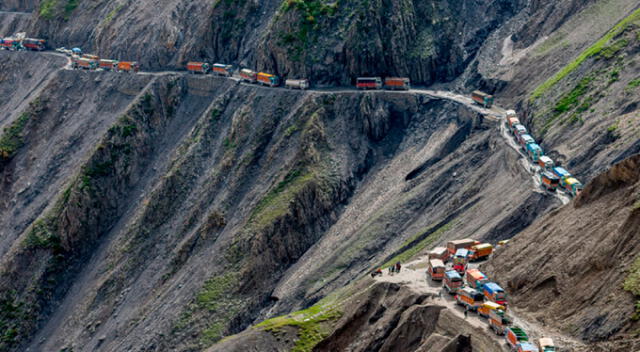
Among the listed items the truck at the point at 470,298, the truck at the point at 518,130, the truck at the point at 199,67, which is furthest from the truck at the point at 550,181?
the truck at the point at 199,67

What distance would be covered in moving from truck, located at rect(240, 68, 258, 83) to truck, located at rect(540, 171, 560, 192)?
186 ft

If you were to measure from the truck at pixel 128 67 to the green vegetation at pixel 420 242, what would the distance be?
2748 inches

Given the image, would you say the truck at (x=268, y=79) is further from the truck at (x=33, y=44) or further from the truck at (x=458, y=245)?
the truck at (x=33, y=44)

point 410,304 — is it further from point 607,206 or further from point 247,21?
point 247,21

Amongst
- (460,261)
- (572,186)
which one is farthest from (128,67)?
(572,186)

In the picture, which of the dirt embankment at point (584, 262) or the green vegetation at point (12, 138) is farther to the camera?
the green vegetation at point (12, 138)

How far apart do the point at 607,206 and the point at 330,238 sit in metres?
44.9

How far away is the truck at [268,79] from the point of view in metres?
111

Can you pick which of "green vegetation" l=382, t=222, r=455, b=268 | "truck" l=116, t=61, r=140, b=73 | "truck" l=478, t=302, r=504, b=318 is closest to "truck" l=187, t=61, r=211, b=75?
"truck" l=116, t=61, r=140, b=73

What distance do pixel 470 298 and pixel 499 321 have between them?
4197 mm

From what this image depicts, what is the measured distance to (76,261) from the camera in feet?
349

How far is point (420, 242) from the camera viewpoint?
258ft

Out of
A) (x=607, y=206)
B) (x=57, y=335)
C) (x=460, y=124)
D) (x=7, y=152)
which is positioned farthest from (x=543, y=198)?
(x=7, y=152)

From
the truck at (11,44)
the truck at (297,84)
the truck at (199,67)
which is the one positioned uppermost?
the truck at (11,44)
